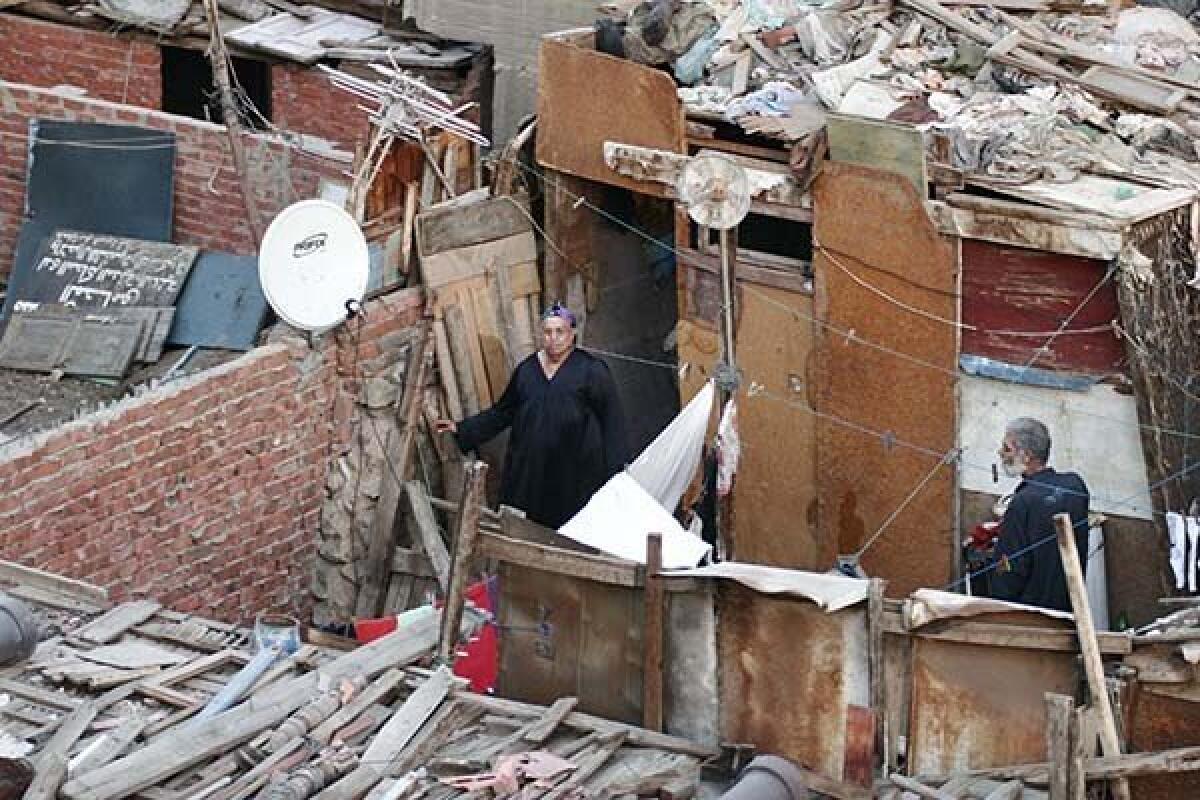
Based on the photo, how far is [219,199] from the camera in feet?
55.1

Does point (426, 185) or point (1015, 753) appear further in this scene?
point (426, 185)

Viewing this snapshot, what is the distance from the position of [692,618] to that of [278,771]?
1.85 metres

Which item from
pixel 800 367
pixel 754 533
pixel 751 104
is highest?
pixel 751 104

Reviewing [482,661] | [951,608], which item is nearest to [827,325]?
[482,661]

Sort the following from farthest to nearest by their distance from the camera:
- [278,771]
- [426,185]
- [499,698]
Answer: [426,185], [499,698], [278,771]

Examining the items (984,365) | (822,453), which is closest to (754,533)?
(822,453)

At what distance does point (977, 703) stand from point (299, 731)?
8.99 ft

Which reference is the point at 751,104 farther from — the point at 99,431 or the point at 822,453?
the point at 99,431

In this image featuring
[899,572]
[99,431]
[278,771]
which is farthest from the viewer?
[899,572]

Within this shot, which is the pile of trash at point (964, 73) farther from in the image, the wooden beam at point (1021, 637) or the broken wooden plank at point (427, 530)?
the wooden beam at point (1021, 637)

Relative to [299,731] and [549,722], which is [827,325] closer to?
[549,722]

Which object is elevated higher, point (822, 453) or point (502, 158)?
point (502, 158)

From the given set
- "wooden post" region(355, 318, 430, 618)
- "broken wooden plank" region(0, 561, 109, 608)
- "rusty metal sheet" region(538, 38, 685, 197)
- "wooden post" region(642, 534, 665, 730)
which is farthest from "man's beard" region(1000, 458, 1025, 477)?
"broken wooden plank" region(0, 561, 109, 608)

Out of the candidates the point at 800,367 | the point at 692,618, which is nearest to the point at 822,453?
the point at 800,367
